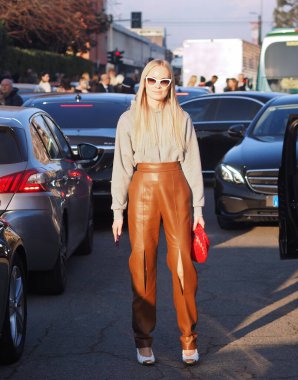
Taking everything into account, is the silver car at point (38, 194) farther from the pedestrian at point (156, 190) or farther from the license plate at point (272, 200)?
the license plate at point (272, 200)

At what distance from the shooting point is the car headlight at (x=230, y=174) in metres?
12.5

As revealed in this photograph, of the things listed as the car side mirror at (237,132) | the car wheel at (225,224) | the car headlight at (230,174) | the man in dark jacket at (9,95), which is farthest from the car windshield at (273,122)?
the man in dark jacket at (9,95)

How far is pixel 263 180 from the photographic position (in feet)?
40.3

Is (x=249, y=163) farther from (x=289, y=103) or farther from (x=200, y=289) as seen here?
(x=200, y=289)

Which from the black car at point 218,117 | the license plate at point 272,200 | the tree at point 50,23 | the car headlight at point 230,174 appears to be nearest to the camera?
the license plate at point 272,200

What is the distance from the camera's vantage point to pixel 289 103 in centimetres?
1448

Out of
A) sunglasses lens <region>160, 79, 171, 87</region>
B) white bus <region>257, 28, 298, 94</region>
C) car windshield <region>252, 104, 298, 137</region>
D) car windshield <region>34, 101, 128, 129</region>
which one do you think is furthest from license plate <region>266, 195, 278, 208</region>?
white bus <region>257, 28, 298, 94</region>

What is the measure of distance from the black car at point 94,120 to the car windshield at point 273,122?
171cm

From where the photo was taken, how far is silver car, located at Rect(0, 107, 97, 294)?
814 cm

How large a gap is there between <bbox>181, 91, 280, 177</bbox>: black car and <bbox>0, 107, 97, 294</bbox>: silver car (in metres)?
7.93

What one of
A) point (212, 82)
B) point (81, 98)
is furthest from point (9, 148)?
point (212, 82)

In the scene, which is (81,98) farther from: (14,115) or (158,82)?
(158,82)

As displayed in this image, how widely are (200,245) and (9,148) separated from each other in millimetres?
2390

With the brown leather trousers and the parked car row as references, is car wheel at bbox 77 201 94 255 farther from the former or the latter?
the brown leather trousers
